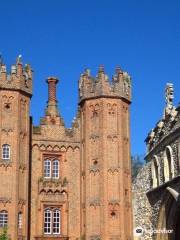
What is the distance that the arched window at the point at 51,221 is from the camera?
120 feet

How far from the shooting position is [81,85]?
3922 cm

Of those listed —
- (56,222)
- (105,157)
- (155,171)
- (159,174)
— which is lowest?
(56,222)

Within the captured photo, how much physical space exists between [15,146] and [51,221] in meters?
5.61

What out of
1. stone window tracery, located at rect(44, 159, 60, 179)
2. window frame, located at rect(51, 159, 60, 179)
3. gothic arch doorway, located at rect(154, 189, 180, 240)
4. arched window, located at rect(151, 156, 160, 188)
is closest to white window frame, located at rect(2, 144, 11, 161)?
stone window tracery, located at rect(44, 159, 60, 179)

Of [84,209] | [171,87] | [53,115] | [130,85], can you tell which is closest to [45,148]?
[53,115]

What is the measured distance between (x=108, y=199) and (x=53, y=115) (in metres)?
7.26

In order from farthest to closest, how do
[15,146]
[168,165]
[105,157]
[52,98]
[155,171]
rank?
[52,98] → [105,157] → [15,146] → [155,171] → [168,165]

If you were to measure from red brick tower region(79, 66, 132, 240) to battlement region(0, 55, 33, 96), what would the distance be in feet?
13.3

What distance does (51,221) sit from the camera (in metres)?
36.8

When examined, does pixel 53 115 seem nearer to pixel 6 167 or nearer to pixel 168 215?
pixel 6 167

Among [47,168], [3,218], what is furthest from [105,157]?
[3,218]

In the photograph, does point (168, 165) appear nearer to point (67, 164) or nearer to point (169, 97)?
point (169, 97)

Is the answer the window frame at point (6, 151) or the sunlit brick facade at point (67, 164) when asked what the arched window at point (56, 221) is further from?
the window frame at point (6, 151)

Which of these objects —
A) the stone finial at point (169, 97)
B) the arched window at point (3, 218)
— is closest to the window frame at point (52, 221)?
the arched window at point (3, 218)
